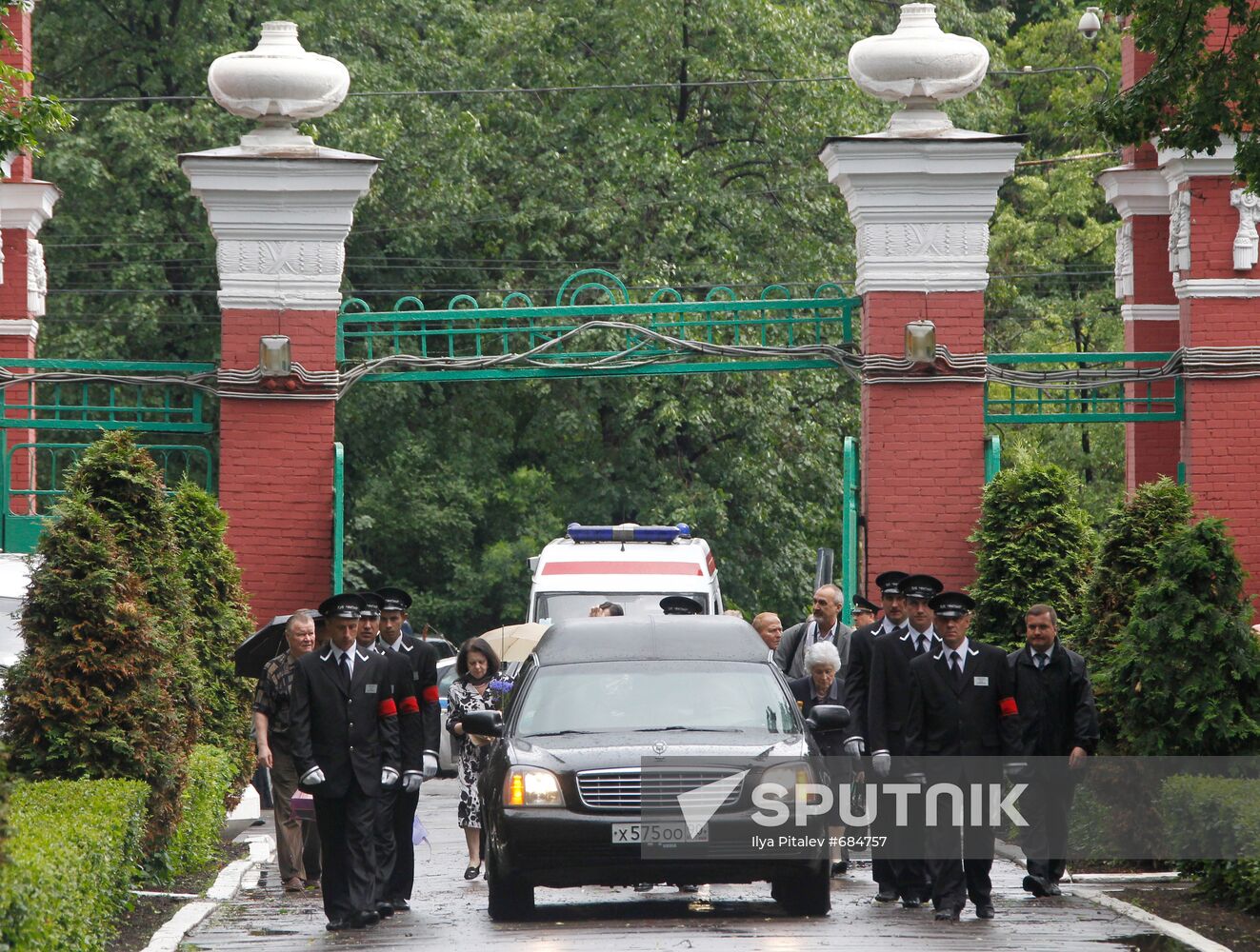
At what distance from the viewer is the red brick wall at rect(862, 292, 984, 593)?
17.0 meters

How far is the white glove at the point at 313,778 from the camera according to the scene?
1126 centimetres

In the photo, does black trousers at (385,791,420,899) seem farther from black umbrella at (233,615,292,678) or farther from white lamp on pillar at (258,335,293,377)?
white lamp on pillar at (258,335,293,377)

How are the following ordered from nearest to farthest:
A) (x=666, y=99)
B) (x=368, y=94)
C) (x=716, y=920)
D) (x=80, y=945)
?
(x=80, y=945), (x=716, y=920), (x=368, y=94), (x=666, y=99)

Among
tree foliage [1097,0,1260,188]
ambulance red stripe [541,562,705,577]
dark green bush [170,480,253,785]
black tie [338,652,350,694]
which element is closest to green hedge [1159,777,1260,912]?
tree foliage [1097,0,1260,188]

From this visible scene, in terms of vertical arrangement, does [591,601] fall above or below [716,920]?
above

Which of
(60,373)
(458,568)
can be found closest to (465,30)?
(458,568)

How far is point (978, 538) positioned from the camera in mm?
→ 16203

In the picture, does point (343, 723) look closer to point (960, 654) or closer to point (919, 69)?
point (960, 654)

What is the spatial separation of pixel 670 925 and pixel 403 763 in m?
1.89

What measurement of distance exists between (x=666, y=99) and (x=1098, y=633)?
2129 centimetres

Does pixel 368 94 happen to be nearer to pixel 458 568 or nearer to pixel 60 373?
pixel 458 568

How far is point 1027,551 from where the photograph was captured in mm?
15766

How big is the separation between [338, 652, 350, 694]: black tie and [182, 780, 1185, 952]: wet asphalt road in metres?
1.31

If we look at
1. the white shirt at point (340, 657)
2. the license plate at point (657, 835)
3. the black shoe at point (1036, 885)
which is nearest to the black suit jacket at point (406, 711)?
the white shirt at point (340, 657)
